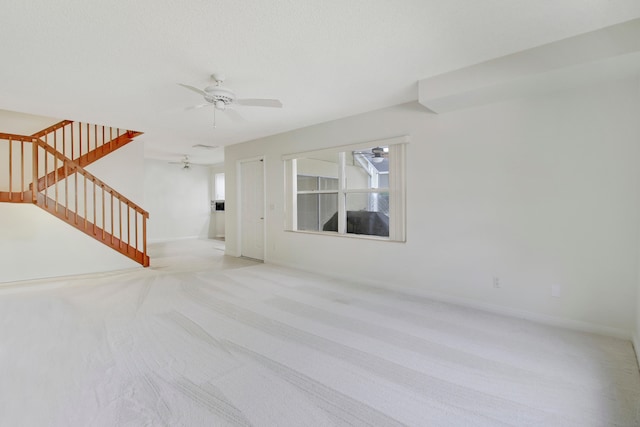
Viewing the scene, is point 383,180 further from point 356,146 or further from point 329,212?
point 329,212

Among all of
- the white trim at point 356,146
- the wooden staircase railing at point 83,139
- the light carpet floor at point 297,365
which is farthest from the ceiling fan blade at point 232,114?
the wooden staircase railing at point 83,139

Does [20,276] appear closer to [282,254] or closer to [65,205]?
[65,205]

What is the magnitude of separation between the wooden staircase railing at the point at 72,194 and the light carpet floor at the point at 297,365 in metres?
1.61

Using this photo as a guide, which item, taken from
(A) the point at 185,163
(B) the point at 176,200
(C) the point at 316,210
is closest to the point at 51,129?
(A) the point at 185,163

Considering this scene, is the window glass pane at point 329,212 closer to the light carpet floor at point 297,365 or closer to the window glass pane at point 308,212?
the window glass pane at point 308,212

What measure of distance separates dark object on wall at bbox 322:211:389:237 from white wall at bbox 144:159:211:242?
20.9 ft

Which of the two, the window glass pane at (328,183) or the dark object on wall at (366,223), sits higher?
the window glass pane at (328,183)

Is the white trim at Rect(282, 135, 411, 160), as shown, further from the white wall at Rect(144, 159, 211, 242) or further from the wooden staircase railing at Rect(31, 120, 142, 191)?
the white wall at Rect(144, 159, 211, 242)

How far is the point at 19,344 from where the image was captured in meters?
2.48

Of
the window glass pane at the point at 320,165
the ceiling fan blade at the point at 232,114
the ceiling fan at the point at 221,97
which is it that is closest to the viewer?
the ceiling fan at the point at 221,97

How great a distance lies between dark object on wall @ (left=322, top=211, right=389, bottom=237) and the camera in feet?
14.2

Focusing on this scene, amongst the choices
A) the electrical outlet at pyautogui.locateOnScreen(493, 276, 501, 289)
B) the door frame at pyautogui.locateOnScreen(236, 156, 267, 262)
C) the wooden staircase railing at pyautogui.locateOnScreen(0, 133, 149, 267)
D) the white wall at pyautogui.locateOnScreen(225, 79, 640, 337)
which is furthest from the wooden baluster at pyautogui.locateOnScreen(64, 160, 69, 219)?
the electrical outlet at pyautogui.locateOnScreen(493, 276, 501, 289)

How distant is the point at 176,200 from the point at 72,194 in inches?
164

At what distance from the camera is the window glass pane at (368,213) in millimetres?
4297
